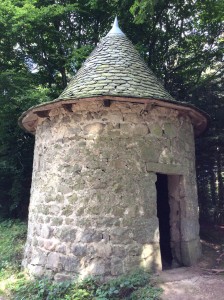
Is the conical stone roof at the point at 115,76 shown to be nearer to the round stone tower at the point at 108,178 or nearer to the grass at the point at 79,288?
the round stone tower at the point at 108,178

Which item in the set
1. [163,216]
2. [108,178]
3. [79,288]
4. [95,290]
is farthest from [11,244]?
[163,216]

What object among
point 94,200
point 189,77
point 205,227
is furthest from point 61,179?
point 189,77

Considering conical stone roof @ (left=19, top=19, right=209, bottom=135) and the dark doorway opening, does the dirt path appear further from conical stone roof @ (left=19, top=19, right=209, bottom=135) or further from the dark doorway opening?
conical stone roof @ (left=19, top=19, right=209, bottom=135)

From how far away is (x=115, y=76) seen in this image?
600cm

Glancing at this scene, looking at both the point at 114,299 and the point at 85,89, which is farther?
the point at 85,89

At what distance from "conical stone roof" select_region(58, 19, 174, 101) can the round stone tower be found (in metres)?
0.03

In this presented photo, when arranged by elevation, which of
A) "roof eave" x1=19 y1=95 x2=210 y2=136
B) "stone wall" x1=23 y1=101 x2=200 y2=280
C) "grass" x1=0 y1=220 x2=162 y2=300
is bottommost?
"grass" x1=0 y1=220 x2=162 y2=300

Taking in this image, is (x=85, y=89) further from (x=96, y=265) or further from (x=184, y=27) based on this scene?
(x=184, y=27)

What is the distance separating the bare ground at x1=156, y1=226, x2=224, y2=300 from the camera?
4.52 m

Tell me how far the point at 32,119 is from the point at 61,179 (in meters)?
1.81

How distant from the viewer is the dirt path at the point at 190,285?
450 cm

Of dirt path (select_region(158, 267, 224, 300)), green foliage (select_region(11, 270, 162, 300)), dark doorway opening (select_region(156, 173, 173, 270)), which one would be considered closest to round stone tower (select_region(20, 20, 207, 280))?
green foliage (select_region(11, 270, 162, 300))

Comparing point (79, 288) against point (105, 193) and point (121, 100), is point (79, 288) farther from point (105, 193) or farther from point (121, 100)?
point (121, 100)

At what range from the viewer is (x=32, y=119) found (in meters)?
6.81
